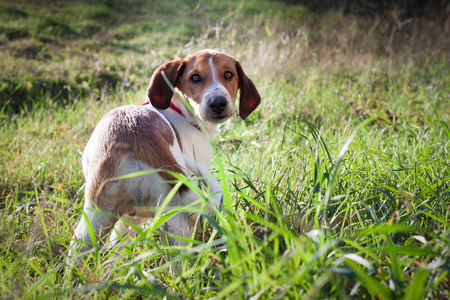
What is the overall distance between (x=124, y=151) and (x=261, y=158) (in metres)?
1.20

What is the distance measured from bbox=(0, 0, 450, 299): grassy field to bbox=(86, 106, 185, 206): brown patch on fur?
19 centimetres

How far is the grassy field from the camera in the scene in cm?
129

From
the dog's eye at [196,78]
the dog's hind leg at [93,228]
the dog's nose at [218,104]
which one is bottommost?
the dog's hind leg at [93,228]

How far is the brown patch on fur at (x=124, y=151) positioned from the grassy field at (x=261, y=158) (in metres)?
0.19

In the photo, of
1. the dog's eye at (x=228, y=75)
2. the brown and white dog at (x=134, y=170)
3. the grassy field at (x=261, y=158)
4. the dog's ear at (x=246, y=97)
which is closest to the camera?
the grassy field at (x=261, y=158)

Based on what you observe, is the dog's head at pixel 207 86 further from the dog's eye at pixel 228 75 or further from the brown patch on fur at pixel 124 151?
the brown patch on fur at pixel 124 151

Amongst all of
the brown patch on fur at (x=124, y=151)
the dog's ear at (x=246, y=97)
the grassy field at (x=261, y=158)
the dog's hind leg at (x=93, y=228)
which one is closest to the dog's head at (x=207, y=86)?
Answer: the dog's ear at (x=246, y=97)

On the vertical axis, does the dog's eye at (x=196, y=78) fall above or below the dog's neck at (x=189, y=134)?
above

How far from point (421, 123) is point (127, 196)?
12.8ft

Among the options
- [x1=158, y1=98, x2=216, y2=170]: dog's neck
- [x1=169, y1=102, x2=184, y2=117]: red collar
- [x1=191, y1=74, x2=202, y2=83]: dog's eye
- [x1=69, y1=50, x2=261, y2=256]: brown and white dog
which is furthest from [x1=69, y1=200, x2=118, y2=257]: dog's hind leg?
[x1=191, y1=74, x2=202, y2=83]: dog's eye

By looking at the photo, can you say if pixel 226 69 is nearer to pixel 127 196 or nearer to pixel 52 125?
pixel 127 196

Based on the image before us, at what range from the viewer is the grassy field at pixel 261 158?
1289 millimetres

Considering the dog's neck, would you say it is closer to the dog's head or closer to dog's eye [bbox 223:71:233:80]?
the dog's head

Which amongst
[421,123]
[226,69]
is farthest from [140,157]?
[421,123]
